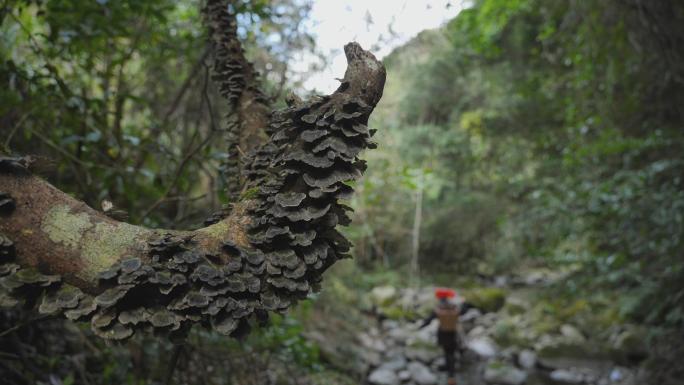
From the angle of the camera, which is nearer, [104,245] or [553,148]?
[104,245]

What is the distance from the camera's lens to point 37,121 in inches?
117

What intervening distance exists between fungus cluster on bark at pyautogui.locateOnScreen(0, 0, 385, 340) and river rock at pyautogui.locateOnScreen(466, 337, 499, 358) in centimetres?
726

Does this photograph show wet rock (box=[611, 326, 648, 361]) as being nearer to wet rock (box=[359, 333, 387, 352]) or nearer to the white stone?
the white stone

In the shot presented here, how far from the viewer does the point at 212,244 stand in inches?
47.9

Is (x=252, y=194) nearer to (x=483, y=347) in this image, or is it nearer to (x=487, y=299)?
(x=483, y=347)

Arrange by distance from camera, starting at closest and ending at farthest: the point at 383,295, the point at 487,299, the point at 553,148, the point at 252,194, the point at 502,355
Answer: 1. the point at 252,194
2. the point at 502,355
3. the point at 553,148
4. the point at 487,299
5. the point at 383,295

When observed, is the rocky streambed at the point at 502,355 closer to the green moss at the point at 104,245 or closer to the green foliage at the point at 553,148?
the green foliage at the point at 553,148

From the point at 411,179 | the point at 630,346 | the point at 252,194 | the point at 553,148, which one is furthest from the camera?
the point at 553,148

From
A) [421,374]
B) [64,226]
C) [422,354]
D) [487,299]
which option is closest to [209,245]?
[64,226]

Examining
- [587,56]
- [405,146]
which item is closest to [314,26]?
[587,56]

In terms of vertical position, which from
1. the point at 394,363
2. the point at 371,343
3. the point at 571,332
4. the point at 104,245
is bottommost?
the point at 104,245

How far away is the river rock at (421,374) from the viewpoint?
6.64 m

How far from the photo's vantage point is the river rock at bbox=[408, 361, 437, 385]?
664cm

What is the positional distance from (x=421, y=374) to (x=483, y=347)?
1646mm
